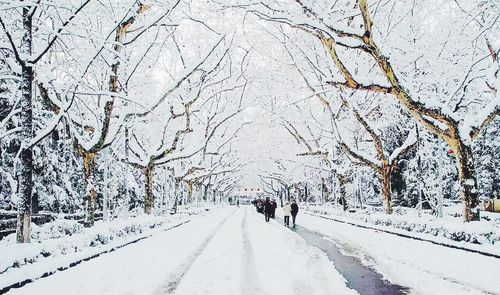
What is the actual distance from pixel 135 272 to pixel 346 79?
10.0m

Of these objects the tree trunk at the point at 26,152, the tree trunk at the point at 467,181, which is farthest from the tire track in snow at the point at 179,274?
the tree trunk at the point at 467,181

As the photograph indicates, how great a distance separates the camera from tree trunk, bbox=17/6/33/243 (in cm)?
1257

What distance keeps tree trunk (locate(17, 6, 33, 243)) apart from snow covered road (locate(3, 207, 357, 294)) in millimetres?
2013

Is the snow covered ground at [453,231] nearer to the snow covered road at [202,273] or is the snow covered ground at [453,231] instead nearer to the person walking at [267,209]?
the snow covered road at [202,273]

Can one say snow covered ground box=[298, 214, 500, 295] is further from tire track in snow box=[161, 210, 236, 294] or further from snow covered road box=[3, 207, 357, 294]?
tire track in snow box=[161, 210, 236, 294]

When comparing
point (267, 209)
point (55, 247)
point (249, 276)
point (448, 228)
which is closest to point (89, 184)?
point (55, 247)

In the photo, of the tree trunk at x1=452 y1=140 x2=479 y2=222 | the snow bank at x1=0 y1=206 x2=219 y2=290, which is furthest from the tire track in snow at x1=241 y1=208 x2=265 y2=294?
the tree trunk at x1=452 y1=140 x2=479 y2=222

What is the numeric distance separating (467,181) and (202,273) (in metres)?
11.1

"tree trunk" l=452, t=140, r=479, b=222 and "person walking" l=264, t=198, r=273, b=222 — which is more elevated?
"tree trunk" l=452, t=140, r=479, b=222

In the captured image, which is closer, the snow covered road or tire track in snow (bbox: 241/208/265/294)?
tire track in snow (bbox: 241/208/265/294)

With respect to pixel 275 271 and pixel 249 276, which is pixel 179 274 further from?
pixel 275 271

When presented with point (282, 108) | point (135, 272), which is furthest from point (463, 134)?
point (282, 108)

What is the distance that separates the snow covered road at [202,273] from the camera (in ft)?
28.4

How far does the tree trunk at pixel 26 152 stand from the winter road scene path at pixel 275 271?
2.10 m
